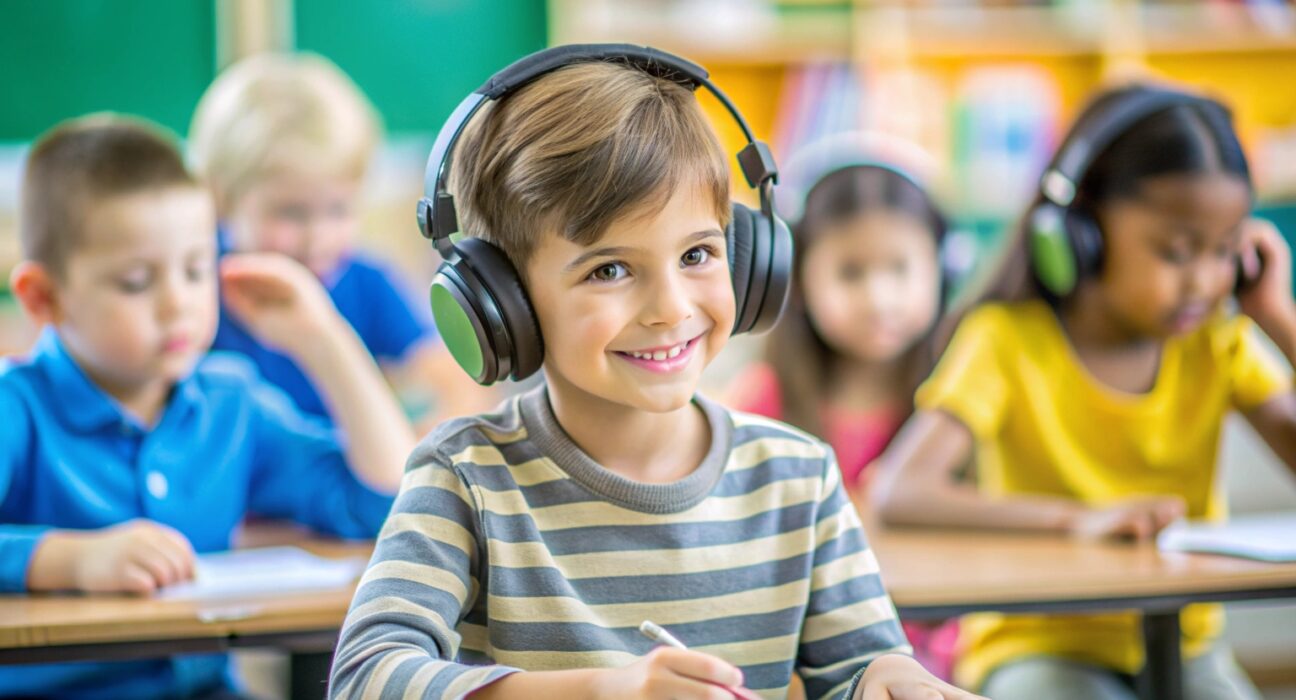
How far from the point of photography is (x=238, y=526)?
1.85m

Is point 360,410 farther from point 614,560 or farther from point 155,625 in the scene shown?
point 614,560

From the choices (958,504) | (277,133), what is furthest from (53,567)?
(958,504)

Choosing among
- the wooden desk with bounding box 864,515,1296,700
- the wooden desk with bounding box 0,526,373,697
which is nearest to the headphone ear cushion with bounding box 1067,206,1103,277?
the wooden desk with bounding box 864,515,1296,700

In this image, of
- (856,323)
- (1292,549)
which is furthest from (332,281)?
(1292,549)

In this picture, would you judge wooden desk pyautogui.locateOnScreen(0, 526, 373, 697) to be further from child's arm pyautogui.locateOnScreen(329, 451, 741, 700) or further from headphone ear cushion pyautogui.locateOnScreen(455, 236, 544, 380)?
headphone ear cushion pyautogui.locateOnScreen(455, 236, 544, 380)

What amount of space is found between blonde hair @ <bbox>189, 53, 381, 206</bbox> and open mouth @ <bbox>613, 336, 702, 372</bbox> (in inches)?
53.0

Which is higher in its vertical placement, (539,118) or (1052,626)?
(539,118)

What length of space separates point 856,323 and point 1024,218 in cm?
36

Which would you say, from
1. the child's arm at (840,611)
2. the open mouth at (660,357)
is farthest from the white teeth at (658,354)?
the child's arm at (840,611)

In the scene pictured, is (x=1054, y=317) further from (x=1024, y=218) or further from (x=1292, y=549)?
(x=1292, y=549)

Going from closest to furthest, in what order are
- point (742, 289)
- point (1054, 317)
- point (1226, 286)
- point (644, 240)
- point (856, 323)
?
point (644, 240) → point (742, 289) → point (1226, 286) → point (1054, 317) → point (856, 323)

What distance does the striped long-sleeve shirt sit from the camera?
1021 millimetres

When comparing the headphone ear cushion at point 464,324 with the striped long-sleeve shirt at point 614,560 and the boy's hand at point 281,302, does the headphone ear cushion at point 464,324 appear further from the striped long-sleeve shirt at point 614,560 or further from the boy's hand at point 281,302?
the boy's hand at point 281,302

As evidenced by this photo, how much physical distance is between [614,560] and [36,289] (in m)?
0.95
